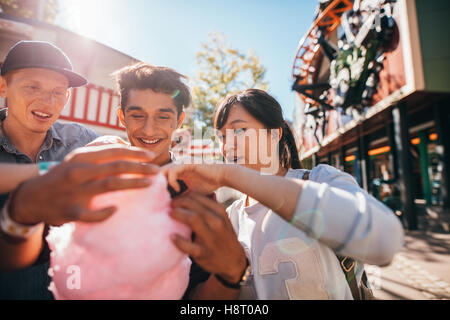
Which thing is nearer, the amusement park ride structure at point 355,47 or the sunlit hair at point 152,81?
the sunlit hair at point 152,81

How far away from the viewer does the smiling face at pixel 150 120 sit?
181 cm

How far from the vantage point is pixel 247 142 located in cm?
204

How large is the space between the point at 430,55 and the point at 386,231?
8373 mm

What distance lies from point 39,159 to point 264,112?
1.89 metres

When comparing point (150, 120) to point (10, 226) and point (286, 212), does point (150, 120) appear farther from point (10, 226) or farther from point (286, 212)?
point (286, 212)

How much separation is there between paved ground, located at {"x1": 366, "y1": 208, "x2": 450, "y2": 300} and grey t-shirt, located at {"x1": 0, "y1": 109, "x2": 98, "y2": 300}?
174 inches

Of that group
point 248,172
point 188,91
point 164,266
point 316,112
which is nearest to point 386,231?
point 248,172

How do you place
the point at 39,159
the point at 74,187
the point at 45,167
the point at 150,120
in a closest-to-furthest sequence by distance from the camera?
1. the point at 74,187
2. the point at 45,167
3. the point at 150,120
4. the point at 39,159

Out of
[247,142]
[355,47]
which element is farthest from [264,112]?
[355,47]

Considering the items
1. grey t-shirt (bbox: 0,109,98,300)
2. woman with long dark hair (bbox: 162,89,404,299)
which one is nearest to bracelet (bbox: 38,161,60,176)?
woman with long dark hair (bbox: 162,89,404,299)

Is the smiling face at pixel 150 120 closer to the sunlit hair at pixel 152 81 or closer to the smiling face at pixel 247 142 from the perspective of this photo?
the sunlit hair at pixel 152 81

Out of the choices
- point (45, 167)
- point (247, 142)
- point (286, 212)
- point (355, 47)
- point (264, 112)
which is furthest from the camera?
point (355, 47)

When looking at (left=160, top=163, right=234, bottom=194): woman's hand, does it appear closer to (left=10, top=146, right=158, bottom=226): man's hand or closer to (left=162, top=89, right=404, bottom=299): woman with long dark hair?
(left=162, top=89, right=404, bottom=299): woman with long dark hair

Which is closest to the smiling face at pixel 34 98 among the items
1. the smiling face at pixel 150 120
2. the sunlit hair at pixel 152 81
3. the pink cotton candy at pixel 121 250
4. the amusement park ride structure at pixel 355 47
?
the sunlit hair at pixel 152 81
